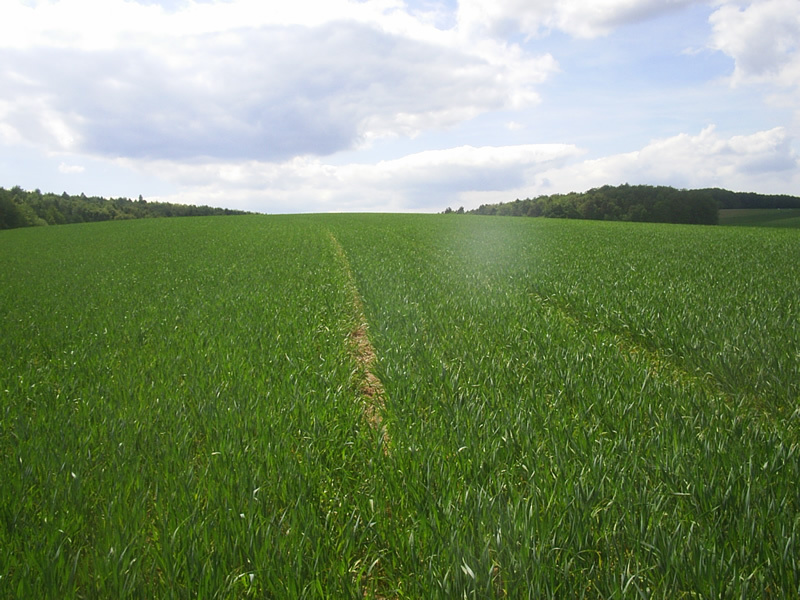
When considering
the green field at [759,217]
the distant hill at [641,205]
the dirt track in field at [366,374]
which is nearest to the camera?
the dirt track in field at [366,374]

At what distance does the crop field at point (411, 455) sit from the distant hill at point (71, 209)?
84.2 metres

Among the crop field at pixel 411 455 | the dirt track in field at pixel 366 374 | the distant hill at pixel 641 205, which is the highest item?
the distant hill at pixel 641 205

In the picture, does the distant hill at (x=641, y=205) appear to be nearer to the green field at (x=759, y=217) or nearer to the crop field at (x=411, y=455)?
the green field at (x=759, y=217)

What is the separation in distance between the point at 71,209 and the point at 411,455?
111 metres

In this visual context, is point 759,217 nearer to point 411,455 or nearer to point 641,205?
point 641,205

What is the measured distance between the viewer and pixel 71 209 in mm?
90875

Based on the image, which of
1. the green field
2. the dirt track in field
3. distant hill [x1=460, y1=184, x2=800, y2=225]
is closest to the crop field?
the dirt track in field

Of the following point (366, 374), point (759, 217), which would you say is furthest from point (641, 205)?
point (366, 374)

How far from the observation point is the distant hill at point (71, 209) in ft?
237

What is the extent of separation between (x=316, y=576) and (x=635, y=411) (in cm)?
323

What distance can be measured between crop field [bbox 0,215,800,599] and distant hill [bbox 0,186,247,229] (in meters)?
84.2

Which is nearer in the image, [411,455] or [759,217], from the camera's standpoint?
[411,455]

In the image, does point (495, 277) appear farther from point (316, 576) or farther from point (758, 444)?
point (316, 576)

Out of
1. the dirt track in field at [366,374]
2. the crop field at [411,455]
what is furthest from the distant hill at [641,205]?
the dirt track in field at [366,374]
